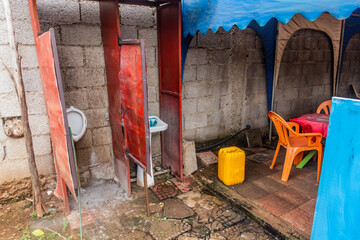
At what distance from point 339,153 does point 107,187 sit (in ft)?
10.8

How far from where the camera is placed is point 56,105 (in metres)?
2.71

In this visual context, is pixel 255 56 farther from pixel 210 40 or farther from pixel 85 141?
pixel 85 141

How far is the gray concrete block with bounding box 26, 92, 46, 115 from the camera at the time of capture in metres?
3.45

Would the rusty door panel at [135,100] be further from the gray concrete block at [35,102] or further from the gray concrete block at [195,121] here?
the gray concrete block at [195,121]

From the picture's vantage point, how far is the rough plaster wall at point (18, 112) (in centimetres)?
321

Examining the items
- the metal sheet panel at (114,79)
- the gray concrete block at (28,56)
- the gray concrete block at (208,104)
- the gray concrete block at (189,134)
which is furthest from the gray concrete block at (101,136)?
the gray concrete block at (208,104)

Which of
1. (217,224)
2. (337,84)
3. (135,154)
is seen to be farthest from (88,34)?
(337,84)

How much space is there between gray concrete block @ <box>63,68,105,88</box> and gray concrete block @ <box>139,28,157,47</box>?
0.84 meters

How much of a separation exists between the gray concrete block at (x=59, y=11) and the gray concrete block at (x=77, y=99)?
973mm

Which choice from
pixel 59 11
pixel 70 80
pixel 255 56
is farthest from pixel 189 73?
pixel 59 11

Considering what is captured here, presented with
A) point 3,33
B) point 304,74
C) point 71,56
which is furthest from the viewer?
point 304,74

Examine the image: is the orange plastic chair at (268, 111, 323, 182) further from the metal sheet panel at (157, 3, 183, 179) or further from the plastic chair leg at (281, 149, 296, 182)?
the metal sheet panel at (157, 3, 183, 179)

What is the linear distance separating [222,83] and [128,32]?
2.08m

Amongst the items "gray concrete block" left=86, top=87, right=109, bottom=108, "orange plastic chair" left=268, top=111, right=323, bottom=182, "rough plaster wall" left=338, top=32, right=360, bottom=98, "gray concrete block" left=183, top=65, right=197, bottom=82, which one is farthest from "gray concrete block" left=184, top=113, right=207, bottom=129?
"rough plaster wall" left=338, top=32, right=360, bottom=98
